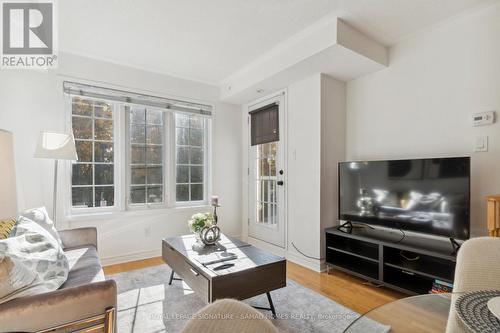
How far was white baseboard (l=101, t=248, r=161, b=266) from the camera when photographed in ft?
10.5

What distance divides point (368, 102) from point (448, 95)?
789 millimetres

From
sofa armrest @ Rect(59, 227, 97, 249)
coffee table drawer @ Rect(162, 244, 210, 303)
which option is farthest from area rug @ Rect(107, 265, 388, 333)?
sofa armrest @ Rect(59, 227, 97, 249)

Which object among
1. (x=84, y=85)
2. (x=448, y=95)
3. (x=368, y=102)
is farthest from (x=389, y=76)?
(x=84, y=85)

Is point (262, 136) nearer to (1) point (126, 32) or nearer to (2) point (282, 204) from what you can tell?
(2) point (282, 204)

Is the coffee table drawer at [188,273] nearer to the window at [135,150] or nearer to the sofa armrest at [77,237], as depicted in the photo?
the sofa armrest at [77,237]

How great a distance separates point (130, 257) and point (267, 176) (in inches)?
84.9

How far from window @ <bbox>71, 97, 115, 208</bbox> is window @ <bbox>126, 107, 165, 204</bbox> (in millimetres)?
253

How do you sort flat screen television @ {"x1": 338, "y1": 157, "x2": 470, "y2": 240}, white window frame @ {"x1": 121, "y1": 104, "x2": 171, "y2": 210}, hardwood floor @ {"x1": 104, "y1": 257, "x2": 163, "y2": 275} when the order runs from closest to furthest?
flat screen television @ {"x1": 338, "y1": 157, "x2": 470, "y2": 240} → hardwood floor @ {"x1": 104, "y1": 257, "x2": 163, "y2": 275} → white window frame @ {"x1": 121, "y1": 104, "x2": 171, "y2": 210}

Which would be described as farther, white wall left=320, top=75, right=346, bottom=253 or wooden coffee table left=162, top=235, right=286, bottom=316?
white wall left=320, top=75, right=346, bottom=253

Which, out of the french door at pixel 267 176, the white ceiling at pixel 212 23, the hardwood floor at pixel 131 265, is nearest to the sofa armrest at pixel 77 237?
the hardwood floor at pixel 131 265

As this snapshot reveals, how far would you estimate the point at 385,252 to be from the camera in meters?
2.46

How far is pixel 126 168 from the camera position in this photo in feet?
11.3

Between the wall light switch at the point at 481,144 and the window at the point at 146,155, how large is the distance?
3.57 metres

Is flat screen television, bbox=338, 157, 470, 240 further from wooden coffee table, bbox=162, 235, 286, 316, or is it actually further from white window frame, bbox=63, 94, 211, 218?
white window frame, bbox=63, 94, 211, 218
